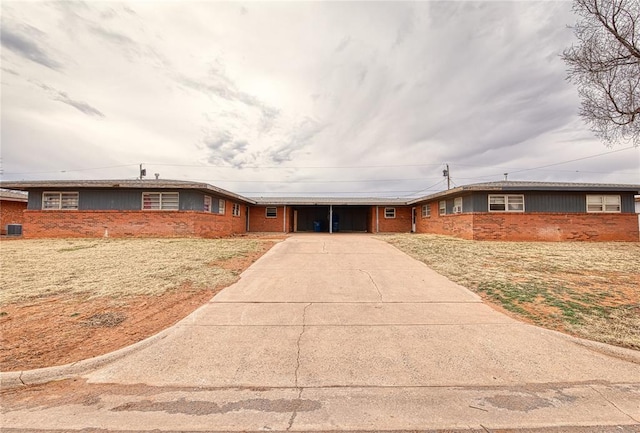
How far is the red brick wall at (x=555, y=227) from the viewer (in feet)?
58.2

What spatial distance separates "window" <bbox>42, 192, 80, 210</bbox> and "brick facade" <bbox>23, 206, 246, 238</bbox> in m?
0.37

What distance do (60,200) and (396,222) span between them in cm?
2398

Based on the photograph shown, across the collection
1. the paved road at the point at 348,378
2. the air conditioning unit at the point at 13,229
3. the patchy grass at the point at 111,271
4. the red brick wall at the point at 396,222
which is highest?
the red brick wall at the point at 396,222

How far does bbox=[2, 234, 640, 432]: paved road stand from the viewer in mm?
2773

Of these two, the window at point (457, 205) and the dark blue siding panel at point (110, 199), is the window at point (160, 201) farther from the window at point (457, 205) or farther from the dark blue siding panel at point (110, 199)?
the window at point (457, 205)

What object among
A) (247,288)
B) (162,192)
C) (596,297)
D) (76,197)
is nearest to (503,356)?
(596,297)

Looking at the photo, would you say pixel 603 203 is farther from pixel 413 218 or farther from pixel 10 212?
pixel 10 212

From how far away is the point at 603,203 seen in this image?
61.1 ft

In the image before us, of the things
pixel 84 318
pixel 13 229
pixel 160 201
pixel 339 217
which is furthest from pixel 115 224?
pixel 339 217

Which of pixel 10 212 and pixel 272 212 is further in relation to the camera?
pixel 272 212

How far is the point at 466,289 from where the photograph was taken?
23.7 feet

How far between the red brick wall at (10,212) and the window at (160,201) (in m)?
13.5

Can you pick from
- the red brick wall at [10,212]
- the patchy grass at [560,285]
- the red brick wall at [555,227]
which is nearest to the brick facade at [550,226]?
the red brick wall at [555,227]

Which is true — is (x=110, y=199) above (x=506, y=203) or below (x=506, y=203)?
above
